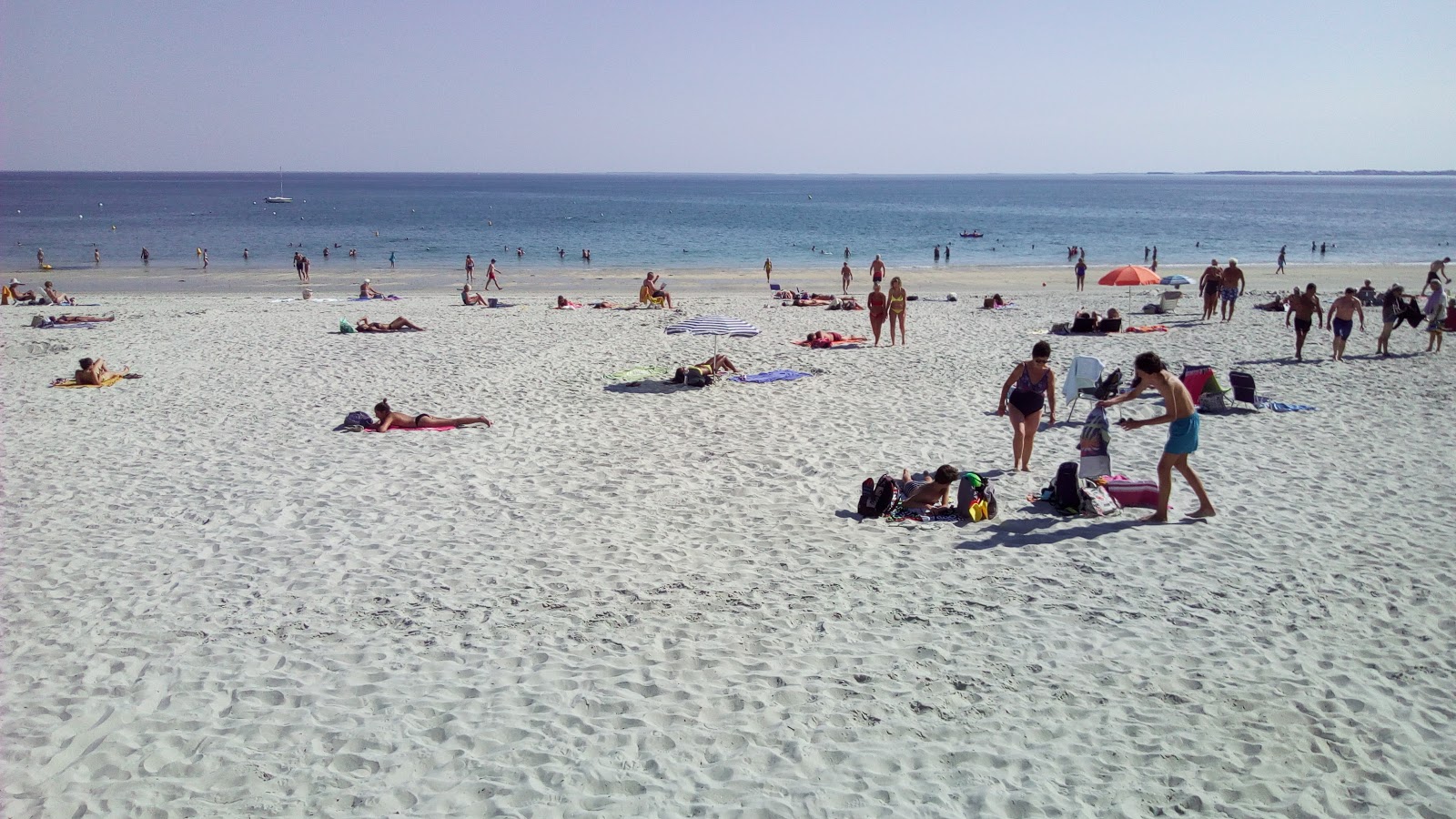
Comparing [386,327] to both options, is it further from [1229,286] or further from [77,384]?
[1229,286]

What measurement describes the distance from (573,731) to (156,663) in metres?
2.80

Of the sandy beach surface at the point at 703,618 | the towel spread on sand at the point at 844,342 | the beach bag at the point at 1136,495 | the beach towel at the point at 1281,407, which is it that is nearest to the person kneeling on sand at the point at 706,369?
the sandy beach surface at the point at 703,618

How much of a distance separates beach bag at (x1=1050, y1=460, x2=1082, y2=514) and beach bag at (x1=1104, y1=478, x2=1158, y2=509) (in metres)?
0.42

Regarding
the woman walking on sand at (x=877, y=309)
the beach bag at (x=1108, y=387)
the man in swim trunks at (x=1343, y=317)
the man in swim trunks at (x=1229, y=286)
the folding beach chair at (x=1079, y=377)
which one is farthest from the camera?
the man in swim trunks at (x=1229, y=286)

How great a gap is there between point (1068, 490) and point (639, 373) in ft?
24.8

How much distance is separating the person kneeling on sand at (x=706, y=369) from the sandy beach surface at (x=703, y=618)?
1.22 meters

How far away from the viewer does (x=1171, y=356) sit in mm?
16078

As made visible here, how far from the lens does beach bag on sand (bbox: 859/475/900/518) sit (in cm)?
814

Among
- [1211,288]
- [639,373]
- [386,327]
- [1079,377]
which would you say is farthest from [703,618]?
[1211,288]

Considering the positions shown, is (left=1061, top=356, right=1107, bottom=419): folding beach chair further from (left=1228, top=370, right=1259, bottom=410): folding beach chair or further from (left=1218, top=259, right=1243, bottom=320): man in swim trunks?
(left=1218, top=259, right=1243, bottom=320): man in swim trunks

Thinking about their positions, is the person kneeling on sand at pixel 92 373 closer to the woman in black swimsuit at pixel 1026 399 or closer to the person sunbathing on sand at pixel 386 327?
the person sunbathing on sand at pixel 386 327

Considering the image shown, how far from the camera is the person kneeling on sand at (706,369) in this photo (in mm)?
13766

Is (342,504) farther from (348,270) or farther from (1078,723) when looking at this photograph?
(348,270)

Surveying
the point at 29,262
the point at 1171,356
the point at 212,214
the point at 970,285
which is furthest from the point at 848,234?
the point at 212,214
